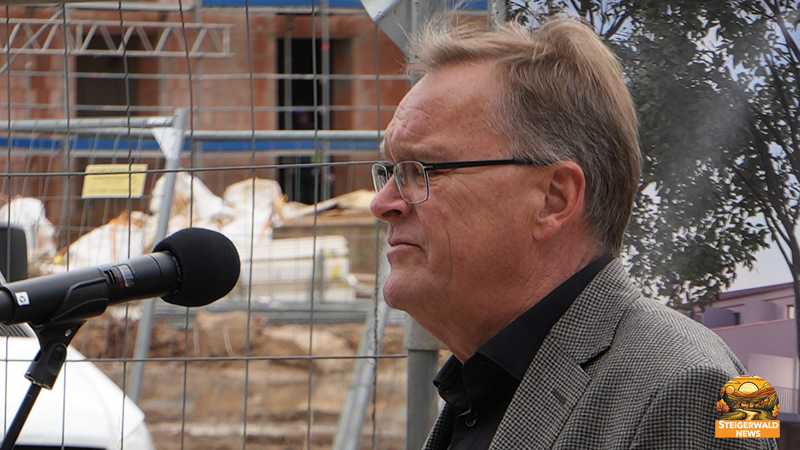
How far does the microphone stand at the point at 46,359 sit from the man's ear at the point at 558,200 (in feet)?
2.38

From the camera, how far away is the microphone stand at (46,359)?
1.49m

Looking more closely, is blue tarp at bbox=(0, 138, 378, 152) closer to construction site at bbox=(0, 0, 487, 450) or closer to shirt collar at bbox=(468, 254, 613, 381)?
construction site at bbox=(0, 0, 487, 450)

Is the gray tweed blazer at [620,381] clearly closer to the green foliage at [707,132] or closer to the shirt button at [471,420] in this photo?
the shirt button at [471,420]

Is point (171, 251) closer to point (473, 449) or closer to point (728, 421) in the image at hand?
point (473, 449)

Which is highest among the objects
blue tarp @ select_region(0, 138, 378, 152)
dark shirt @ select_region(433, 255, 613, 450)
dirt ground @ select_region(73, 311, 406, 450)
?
blue tarp @ select_region(0, 138, 378, 152)

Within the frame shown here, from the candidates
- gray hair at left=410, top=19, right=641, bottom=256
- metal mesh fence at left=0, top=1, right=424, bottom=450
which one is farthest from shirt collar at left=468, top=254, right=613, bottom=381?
metal mesh fence at left=0, top=1, right=424, bottom=450

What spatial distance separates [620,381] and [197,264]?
2.37ft

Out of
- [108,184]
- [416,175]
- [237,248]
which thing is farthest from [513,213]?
[237,248]

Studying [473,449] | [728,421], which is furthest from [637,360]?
[473,449]

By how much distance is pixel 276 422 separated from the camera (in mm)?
6480

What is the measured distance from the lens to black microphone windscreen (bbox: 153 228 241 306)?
5.43 feet

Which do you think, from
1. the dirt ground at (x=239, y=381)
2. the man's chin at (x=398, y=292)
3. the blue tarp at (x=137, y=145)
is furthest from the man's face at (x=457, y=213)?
the dirt ground at (x=239, y=381)

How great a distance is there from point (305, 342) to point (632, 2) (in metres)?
4.68

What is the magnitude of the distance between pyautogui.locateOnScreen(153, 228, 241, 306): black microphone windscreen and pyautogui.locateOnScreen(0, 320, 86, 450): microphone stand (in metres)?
0.19
